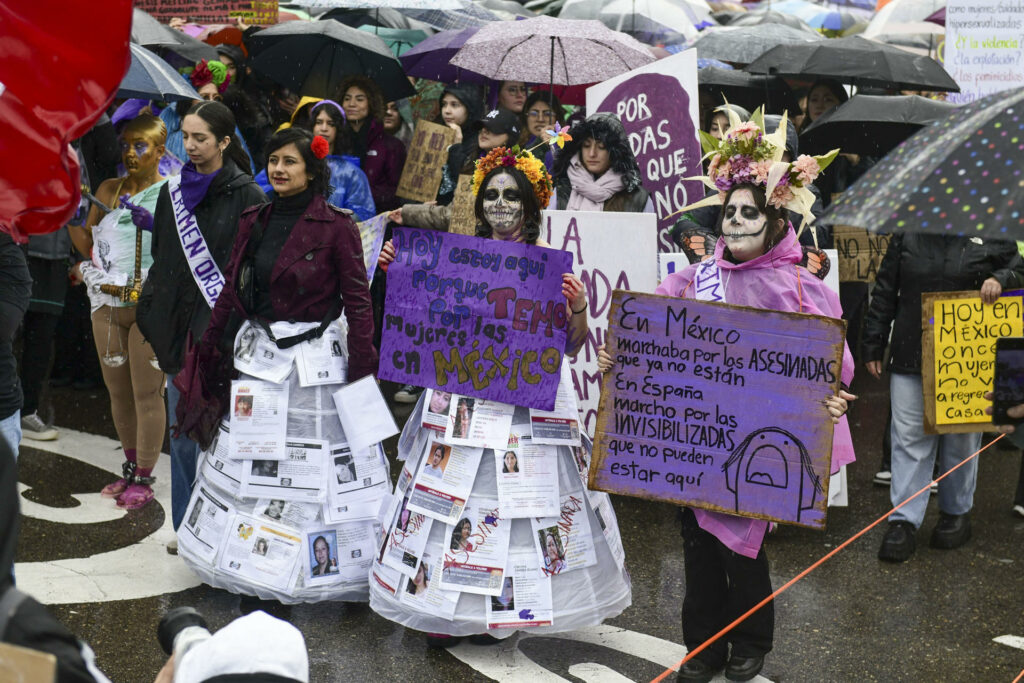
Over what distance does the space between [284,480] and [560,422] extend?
46.0 inches

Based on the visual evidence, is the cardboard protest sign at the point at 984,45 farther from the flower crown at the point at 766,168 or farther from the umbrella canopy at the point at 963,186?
the umbrella canopy at the point at 963,186

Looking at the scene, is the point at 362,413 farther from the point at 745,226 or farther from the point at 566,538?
the point at 745,226

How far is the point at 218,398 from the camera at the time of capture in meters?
5.31

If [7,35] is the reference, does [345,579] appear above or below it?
below

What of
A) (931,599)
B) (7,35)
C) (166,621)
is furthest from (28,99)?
(931,599)

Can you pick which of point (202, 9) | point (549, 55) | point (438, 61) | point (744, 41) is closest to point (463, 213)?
point (549, 55)

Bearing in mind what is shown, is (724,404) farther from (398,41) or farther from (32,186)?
(398,41)

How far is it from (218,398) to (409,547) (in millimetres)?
1101

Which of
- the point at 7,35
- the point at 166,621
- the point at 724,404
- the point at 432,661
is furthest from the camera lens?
the point at 432,661

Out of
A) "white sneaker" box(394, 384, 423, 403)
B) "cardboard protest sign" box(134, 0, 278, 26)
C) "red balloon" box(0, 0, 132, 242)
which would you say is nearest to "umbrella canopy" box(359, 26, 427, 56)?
"cardboard protest sign" box(134, 0, 278, 26)

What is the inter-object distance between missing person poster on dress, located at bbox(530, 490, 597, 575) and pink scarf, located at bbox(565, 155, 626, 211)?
243cm

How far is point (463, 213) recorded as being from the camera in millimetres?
6246

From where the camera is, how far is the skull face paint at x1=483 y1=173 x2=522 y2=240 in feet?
16.2

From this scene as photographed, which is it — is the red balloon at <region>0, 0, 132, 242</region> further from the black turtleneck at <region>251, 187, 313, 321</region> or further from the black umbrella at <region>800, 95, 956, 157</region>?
the black umbrella at <region>800, 95, 956, 157</region>
